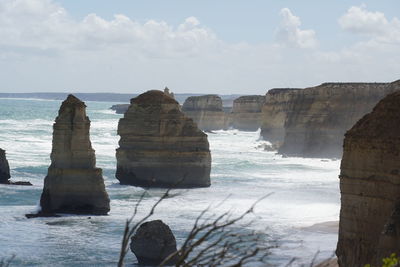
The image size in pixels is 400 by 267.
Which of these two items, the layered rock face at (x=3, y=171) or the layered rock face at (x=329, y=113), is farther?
the layered rock face at (x=329, y=113)

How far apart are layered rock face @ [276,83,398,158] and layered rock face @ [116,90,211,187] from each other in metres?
28.2

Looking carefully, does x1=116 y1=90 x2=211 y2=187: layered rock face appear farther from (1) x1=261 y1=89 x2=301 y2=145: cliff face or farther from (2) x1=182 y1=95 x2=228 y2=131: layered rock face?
(2) x1=182 y1=95 x2=228 y2=131: layered rock face

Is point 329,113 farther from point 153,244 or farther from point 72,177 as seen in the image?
Result: point 153,244

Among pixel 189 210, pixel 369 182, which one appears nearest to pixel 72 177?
pixel 189 210

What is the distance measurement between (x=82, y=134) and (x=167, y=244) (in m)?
12.2

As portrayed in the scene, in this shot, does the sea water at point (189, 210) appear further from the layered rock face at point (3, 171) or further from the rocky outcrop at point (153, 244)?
the layered rock face at point (3, 171)

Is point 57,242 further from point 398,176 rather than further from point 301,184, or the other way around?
point 301,184

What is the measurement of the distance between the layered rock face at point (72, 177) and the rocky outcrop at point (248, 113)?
3447 inches

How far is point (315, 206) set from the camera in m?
38.1

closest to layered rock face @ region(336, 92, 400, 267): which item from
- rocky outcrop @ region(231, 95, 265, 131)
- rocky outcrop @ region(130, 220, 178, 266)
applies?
rocky outcrop @ region(130, 220, 178, 266)

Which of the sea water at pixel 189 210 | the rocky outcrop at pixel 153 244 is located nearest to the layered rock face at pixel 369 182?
the sea water at pixel 189 210

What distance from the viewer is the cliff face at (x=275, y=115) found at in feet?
309

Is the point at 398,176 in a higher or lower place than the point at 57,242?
higher

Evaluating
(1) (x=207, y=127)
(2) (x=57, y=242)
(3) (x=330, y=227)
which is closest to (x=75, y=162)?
(2) (x=57, y=242)
